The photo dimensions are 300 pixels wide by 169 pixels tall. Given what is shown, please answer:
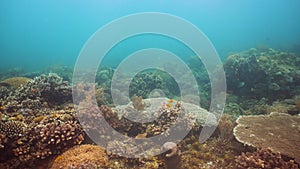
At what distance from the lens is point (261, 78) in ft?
40.3

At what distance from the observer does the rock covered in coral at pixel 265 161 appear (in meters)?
4.15

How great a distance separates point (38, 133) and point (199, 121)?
200 inches

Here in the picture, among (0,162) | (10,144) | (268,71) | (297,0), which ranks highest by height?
(297,0)

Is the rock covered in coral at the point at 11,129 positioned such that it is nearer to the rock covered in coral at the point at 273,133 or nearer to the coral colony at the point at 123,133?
the coral colony at the point at 123,133

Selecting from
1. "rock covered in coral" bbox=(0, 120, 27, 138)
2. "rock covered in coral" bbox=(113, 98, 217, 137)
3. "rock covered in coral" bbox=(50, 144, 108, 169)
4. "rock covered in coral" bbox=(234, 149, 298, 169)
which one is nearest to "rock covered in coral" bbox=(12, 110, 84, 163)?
"rock covered in coral" bbox=(0, 120, 27, 138)

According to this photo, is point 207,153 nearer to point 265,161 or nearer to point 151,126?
point 265,161

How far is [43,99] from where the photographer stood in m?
7.71

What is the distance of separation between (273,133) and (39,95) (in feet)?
27.8

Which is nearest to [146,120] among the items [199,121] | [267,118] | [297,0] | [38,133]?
[199,121]

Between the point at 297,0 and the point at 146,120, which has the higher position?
the point at 297,0

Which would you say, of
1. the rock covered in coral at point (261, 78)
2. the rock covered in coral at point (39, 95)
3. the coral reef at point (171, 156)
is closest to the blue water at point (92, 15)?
the rock covered in coral at point (261, 78)

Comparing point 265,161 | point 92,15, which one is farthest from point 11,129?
point 92,15

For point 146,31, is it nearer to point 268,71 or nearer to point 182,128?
point 182,128

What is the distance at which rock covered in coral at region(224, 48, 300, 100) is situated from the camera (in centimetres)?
1159
